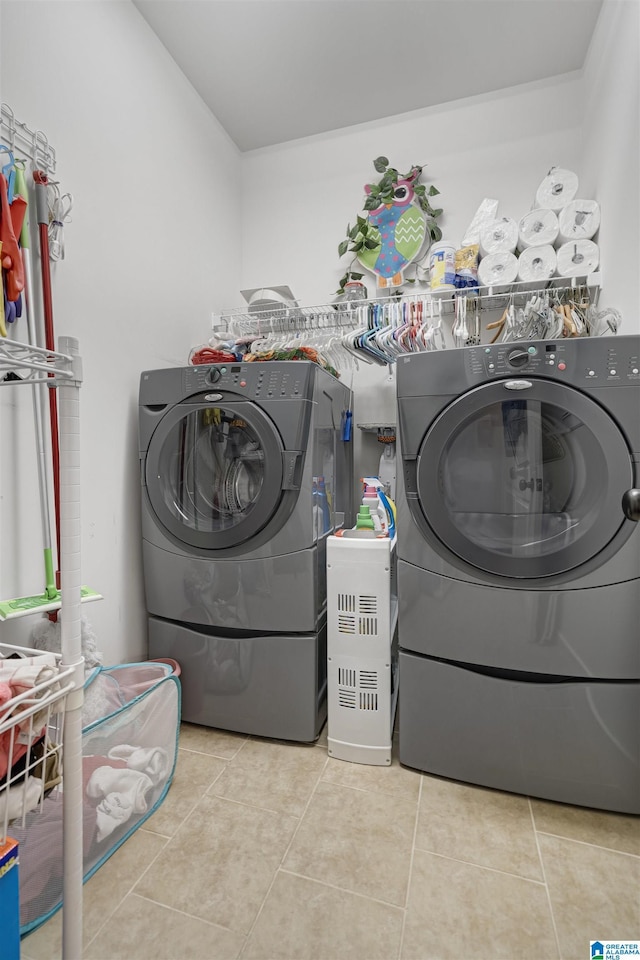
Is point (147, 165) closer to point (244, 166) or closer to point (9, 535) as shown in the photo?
point (244, 166)

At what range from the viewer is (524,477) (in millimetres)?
1378

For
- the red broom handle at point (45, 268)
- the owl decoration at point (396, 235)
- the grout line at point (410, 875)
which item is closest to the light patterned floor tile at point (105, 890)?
the grout line at point (410, 875)

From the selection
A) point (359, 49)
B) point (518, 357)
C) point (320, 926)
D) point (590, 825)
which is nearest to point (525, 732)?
point (590, 825)

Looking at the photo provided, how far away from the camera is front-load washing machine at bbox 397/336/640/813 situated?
128cm

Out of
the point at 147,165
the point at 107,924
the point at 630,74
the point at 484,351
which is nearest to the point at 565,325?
the point at 484,351

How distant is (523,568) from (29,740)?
4.02 feet

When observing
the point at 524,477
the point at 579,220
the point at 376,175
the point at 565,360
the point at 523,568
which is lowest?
Result: the point at 523,568

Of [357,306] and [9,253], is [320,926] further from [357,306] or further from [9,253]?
[357,306]

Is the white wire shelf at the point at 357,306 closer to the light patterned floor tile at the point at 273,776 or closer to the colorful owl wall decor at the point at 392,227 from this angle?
the colorful owl wall decor at the point at 392,227

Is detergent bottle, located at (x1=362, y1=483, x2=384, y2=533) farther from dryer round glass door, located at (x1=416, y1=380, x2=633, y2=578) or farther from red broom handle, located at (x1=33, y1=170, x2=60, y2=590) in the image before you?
red broom handle, located at (x1=33, y1=170, x2=60, y2=590)

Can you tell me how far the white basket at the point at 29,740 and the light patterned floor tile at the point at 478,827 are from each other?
0.99 m

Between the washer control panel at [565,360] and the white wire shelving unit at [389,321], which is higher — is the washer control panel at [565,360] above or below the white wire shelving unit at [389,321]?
below

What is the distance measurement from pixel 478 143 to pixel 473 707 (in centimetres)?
251

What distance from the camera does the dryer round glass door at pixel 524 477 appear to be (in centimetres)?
127
